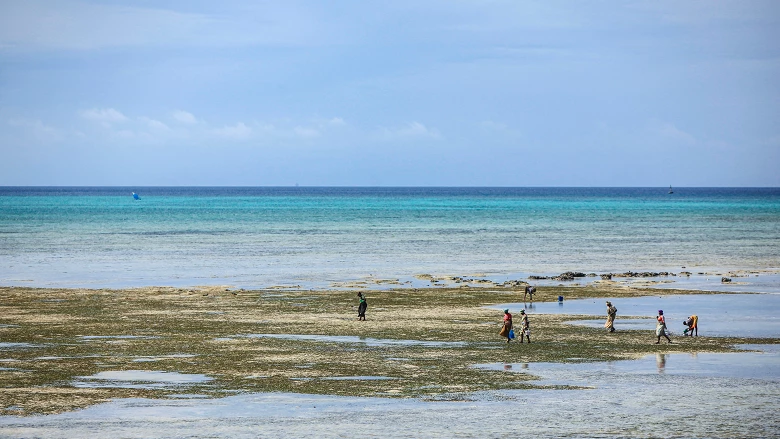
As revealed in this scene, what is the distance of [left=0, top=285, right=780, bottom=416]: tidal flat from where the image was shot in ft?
96.7

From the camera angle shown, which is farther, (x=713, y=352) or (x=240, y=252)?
(x=240, y=252)

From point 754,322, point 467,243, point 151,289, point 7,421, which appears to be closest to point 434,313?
point 754,322

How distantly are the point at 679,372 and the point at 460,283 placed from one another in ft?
106

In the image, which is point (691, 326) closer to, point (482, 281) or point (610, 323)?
point (610, 323)

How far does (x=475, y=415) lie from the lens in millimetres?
26125

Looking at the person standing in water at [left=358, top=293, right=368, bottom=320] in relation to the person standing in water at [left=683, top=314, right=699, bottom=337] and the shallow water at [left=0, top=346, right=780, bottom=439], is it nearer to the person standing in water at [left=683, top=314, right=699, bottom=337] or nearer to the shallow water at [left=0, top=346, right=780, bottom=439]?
the person standing in water at [left=683, top=314, right=699, bottom=337]

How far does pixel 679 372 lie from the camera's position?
1258 inches

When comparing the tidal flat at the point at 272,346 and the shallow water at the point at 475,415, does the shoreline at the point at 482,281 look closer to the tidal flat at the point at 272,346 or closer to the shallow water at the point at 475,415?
the tidal flat at the point at 272,346

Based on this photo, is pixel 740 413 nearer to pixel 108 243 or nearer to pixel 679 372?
pixel 679 372

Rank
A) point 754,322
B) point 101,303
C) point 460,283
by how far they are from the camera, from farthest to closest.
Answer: point 460,283
point 101,303
point 754,322

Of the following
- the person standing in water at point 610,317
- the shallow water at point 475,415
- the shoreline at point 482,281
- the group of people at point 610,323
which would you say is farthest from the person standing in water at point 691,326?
the shoreline at point 482,281

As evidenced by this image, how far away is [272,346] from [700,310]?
23.9 m

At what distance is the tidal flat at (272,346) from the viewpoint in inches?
1161

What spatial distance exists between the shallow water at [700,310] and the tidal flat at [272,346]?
1.65m
